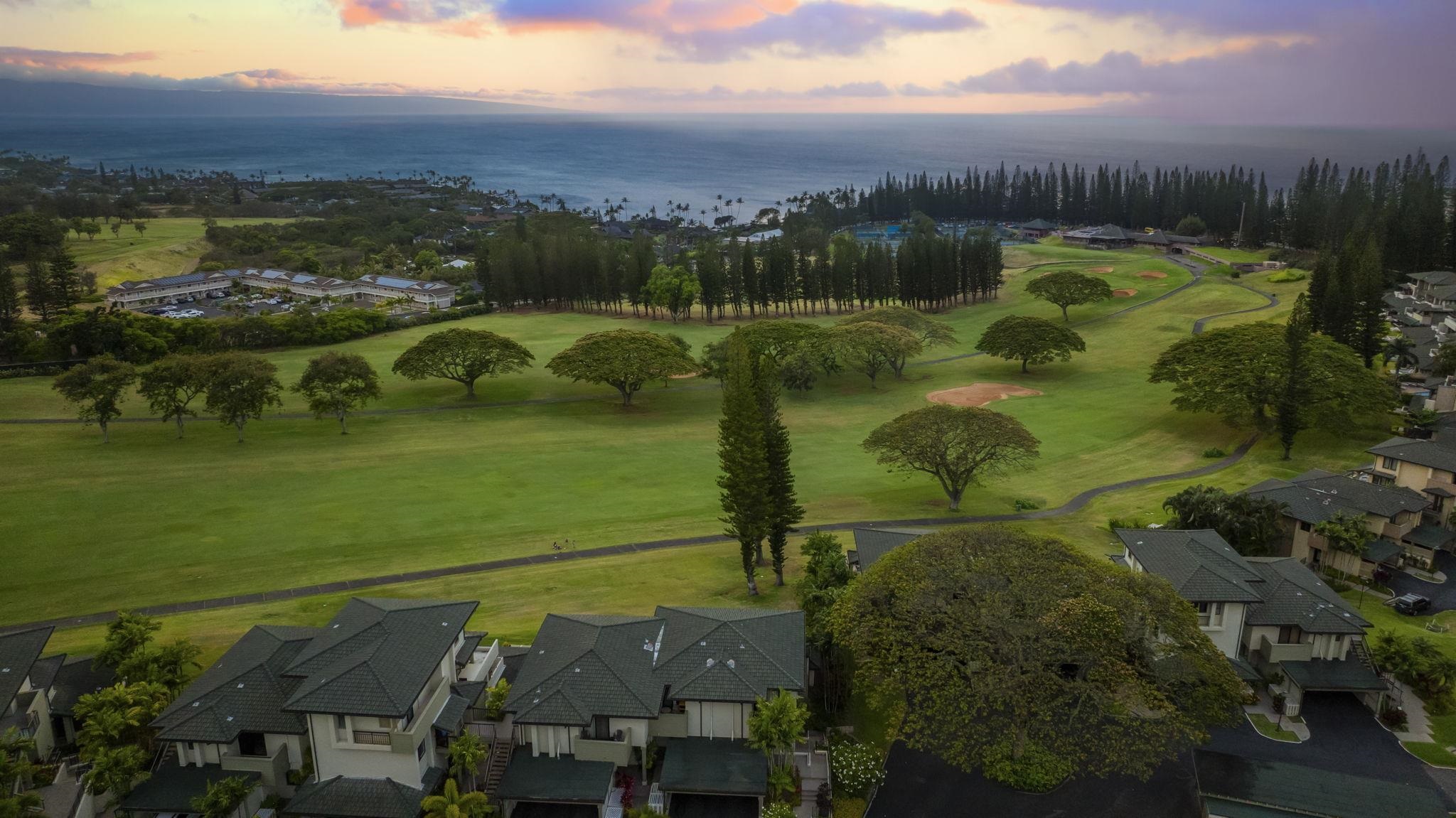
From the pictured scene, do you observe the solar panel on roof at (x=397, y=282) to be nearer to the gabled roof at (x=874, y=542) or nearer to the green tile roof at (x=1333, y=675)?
the gabled roof at (x=874, y=542)

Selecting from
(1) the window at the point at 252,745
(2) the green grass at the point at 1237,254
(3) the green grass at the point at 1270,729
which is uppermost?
(2) the green grass at the point at 1237,254

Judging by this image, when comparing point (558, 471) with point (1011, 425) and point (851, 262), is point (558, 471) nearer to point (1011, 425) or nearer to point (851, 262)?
point (1011, 425)

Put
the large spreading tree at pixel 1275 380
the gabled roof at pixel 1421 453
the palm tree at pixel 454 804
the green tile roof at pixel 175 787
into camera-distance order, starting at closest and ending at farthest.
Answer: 1. the palm tree at pixel 454 804
2. the green tile roof at pixel 175 787
3. the gabled roof at pixel 1421 453
4. the large spreading tree at pixel 1275 380

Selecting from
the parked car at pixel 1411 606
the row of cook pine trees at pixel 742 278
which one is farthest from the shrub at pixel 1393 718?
the row of cook pine trees at pixel 742 278

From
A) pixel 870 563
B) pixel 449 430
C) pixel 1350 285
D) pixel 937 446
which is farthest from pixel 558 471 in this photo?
pixel 1350 285

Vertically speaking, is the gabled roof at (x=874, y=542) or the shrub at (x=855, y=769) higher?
the gabled roof at (x=874, y=542)

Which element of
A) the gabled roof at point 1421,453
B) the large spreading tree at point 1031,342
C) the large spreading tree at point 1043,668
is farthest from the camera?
the large spreading tree at point 1031,342

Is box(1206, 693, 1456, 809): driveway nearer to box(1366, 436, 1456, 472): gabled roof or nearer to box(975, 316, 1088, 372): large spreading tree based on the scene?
box(1366, 436, 1456, 472): gabled roof

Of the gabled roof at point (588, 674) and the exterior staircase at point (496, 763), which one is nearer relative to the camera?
the gabled roof at point (588, 674)
